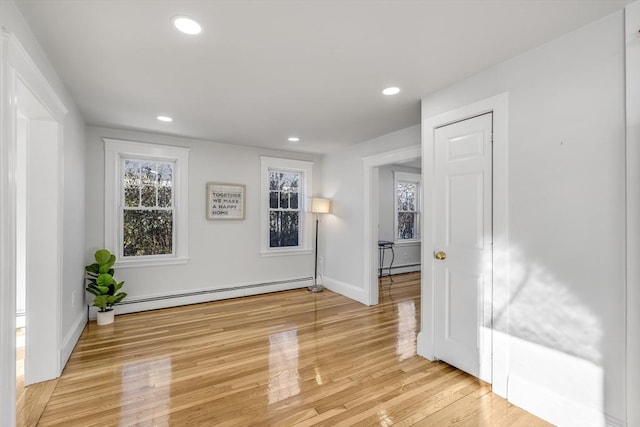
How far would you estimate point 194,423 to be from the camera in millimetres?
1980

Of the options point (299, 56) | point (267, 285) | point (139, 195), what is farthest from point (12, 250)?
point (267, 285)

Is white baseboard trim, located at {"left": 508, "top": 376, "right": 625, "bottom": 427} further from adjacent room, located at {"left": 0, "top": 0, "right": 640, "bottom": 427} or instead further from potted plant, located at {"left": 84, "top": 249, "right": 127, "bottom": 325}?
potted plant, located at {"left": 84, "top": 249, "right": 127, "bottom": 325}

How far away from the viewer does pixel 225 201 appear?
15.8 ft

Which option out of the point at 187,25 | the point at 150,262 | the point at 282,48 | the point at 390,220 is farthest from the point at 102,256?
the point at 390,220

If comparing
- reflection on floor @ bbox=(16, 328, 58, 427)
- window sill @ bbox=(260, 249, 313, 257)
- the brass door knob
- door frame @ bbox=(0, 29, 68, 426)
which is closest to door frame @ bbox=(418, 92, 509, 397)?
the brass door knob

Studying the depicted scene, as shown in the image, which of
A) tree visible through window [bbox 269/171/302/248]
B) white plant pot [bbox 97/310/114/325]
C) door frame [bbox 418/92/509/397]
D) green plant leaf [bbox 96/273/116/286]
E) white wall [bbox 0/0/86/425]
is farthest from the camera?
tree visible through window [bbox 269/171/302/248]

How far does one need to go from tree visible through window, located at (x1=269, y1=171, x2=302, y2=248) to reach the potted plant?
2.32 meters

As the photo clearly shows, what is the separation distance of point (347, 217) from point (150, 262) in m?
3.00

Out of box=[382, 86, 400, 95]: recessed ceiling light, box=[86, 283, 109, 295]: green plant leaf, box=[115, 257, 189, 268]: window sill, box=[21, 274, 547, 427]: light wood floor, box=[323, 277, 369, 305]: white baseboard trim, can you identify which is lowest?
box=[21, 274, 547, 427]: light wood floor

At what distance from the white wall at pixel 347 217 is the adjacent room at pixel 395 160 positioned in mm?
677

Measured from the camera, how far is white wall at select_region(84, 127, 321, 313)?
3.99 metres

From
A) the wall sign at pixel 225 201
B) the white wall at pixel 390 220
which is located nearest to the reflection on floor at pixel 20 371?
the wall sign at pixel 225 201

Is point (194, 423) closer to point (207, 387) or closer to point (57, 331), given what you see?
point (207, 387)

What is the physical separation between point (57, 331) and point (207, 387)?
1.32 meters
